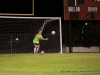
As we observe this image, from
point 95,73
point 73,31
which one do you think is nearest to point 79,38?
point 73,31

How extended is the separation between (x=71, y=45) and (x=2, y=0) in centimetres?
631

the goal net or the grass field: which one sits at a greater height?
the goal net

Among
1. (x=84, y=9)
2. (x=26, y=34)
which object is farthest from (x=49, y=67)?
(x=26, y=34)

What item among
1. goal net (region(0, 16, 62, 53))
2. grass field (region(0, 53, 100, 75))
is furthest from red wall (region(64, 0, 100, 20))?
grass field (region(0, 53, 100, 75))

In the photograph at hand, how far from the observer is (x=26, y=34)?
23.6 meters

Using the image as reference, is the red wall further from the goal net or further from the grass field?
the grass field

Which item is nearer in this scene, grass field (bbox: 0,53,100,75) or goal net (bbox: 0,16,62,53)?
grass field (bbox: 0,53,100,75)

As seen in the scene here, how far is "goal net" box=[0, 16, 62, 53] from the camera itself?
23.3m

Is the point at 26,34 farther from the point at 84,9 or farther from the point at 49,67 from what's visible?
the point at 49,67

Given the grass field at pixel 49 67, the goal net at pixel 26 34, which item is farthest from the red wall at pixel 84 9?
the grass field at pixel 49 67

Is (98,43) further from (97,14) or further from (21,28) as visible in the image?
(21,28)

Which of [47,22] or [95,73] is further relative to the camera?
[47,22]

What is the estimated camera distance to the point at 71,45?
25.2 m

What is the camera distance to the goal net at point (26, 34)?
2330cm
